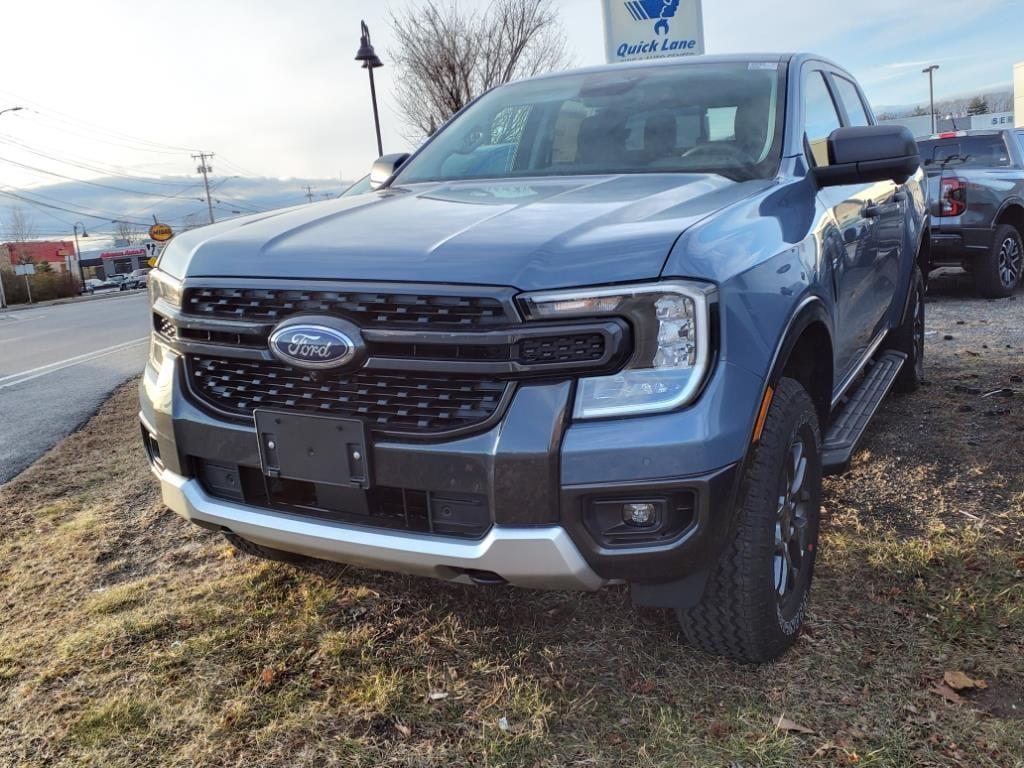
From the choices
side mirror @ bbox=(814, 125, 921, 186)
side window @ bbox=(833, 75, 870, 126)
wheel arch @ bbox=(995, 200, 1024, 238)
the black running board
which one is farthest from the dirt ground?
wheel arch @ bbox=(995, 200, 1024, 238)

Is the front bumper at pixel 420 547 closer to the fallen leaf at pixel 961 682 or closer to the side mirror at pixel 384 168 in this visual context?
the fallen leaf at pixel 961 682

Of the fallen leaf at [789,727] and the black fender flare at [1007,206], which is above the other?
the black fender flare at [1007,206]

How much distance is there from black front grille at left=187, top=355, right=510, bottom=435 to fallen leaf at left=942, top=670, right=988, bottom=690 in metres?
1.55

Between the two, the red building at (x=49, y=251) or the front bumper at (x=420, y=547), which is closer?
the front bumper at (x=420, y=547)

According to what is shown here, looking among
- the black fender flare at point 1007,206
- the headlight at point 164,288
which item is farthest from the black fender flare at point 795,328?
the black fender flare at point 1007,206

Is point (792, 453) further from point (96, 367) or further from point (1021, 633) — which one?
point (96, 367)

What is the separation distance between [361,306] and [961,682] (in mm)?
1952

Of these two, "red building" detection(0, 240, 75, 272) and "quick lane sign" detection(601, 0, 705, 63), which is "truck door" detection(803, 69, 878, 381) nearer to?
"quick lane sign" detection(601, 0, 705, 63)

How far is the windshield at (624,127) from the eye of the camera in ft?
10.4

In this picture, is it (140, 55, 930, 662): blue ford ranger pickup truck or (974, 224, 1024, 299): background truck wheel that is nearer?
(140, 55, 930, 662): blue ford ranger pickup truck

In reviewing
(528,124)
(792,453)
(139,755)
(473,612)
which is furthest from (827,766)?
(528,124)

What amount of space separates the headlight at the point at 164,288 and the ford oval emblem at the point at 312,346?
46cm

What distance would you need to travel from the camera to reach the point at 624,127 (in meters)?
3.42

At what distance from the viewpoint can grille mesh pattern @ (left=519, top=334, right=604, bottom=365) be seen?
2018mm
